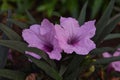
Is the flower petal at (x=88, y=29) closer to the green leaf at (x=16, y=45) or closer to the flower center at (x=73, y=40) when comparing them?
→ the flower center at (x=73, y=40)

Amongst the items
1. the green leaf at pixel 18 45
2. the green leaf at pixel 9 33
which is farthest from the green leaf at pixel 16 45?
the green leaf at pixel 9 33

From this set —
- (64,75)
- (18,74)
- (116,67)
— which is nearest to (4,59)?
(18,74)

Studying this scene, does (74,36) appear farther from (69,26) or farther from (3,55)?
(3,55)

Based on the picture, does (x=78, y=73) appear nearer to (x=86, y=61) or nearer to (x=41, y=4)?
(x=86, y=61)

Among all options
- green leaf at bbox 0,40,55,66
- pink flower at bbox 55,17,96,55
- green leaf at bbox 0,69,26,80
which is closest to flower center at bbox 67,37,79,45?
pink flower at bbox 55,17,96,55

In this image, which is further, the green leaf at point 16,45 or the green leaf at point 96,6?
the green leaf at point 96,6

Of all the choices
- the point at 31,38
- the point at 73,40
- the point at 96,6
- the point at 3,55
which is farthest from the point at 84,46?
the point at 96,6
